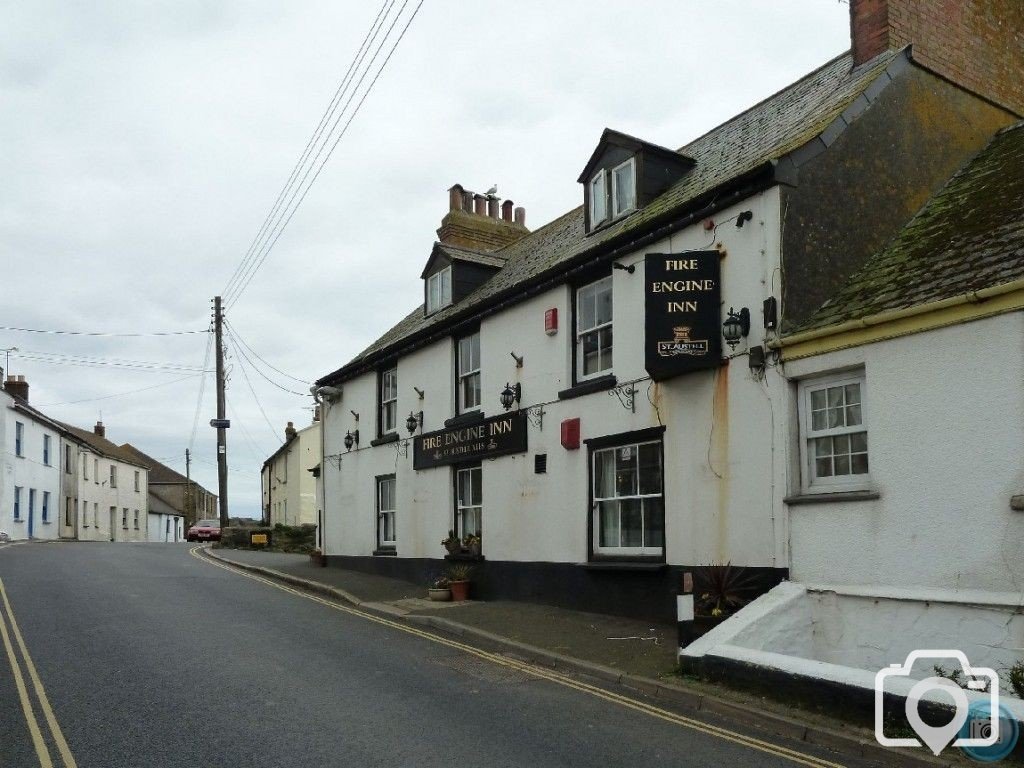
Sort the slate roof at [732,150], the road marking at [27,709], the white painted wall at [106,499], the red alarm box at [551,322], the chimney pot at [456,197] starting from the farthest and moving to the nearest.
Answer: the white painted wall at [106,499] → the chimney pot at [456,197] → the red alarm box at [551,322] → the slate roof at [732,150] → the road marking at [27,709]

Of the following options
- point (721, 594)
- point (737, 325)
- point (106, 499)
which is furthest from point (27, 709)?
point (106, 499)

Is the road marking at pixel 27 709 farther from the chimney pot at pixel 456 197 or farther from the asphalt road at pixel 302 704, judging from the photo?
the chimney pot at pixel 456 197

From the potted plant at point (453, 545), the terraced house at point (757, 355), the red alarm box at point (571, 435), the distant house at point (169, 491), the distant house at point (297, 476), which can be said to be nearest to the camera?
the terraced house at point (757, 355)

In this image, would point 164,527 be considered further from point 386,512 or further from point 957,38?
point 957,38

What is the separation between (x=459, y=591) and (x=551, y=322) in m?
5.25

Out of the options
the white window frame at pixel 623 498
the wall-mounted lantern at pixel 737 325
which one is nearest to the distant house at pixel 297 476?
the white window frame at pixel 623 498

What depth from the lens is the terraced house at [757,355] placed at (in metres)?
9.70

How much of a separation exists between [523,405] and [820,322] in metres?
6.46

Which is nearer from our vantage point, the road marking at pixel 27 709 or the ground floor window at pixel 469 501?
the road marking at pixel 27 709

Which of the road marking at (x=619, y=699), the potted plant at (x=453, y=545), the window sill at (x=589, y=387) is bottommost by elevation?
the road marking at (x=619, y=699)

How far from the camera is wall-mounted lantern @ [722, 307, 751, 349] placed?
11539 mm

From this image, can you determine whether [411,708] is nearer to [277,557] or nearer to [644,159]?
[644,159]

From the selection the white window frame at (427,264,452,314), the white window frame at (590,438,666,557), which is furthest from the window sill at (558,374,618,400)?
the white window frame at (427,264,452,314)

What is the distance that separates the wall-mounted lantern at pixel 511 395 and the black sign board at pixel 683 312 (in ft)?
15.2
